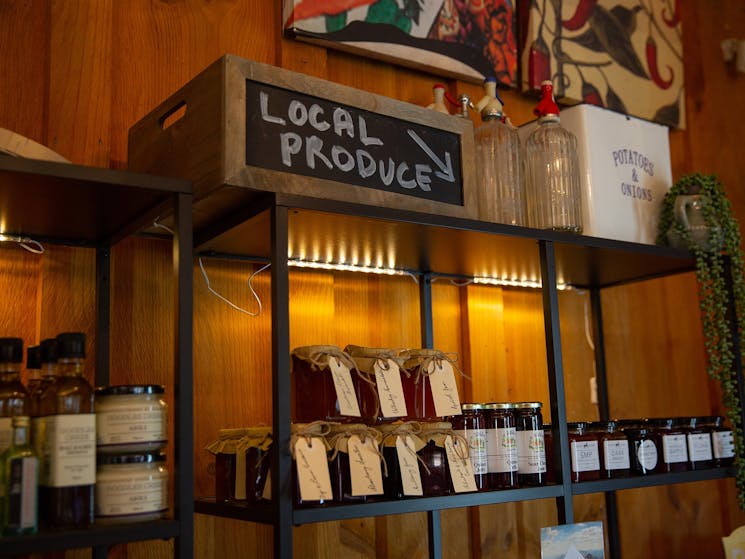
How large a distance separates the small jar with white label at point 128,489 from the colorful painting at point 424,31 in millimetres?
1128

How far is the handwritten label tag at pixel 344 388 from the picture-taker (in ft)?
4.52

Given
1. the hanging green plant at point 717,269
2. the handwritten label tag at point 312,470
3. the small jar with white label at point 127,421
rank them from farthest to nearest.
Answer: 1. the hanging green plant at point 717,269
2. the handwritten label tag at point 312,470
3. the small jar with white label at point 127,421

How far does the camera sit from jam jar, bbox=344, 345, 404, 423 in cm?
144

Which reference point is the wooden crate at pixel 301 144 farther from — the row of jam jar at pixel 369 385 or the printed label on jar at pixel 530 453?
the printed label on jar at pixel 530 453

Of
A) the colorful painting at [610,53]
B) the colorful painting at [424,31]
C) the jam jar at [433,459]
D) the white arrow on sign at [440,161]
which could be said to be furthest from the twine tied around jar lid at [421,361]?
the colorful painting at [610,53]

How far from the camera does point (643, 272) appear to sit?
2.19 metres

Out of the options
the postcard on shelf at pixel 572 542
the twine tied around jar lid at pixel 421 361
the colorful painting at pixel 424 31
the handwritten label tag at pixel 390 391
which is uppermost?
the colorful painting at pixel 424 31

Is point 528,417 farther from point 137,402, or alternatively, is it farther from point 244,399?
point 137,402

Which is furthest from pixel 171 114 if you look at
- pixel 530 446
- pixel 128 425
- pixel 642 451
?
pixel 642 451

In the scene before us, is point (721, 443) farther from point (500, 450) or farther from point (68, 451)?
point (68, 451)

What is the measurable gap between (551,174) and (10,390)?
125cm

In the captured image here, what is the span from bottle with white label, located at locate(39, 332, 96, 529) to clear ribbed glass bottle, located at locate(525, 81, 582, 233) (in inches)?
43.9

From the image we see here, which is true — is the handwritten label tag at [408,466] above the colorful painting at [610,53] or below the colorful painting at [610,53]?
below

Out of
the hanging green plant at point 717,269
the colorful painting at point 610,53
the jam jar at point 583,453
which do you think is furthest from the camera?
the colorful painting at point 610,53
